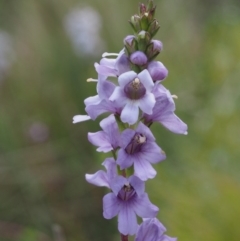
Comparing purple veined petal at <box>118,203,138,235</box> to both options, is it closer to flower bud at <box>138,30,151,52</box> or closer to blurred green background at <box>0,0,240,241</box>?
flower bud at <box>138,30,151,52</box>

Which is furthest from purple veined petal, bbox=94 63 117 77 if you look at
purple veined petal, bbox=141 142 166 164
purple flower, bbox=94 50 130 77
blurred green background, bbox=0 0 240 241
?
blurred green background, bbox=0 0 240 241

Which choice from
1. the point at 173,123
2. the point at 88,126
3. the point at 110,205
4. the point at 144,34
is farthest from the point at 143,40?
the point at 88,126

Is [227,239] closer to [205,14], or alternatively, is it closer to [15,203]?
[15,203]

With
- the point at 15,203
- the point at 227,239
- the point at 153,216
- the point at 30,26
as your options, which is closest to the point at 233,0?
the point at 30,26

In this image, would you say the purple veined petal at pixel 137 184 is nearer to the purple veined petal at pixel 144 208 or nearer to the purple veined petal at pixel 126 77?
the purple veined petal at pixel 144 208

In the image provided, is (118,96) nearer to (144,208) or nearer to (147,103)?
(147,103)

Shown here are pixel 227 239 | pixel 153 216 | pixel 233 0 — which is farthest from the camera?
pixel 233 0

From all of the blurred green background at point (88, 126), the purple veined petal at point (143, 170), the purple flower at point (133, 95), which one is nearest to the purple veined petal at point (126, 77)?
the purple flower at point (133, 95)
